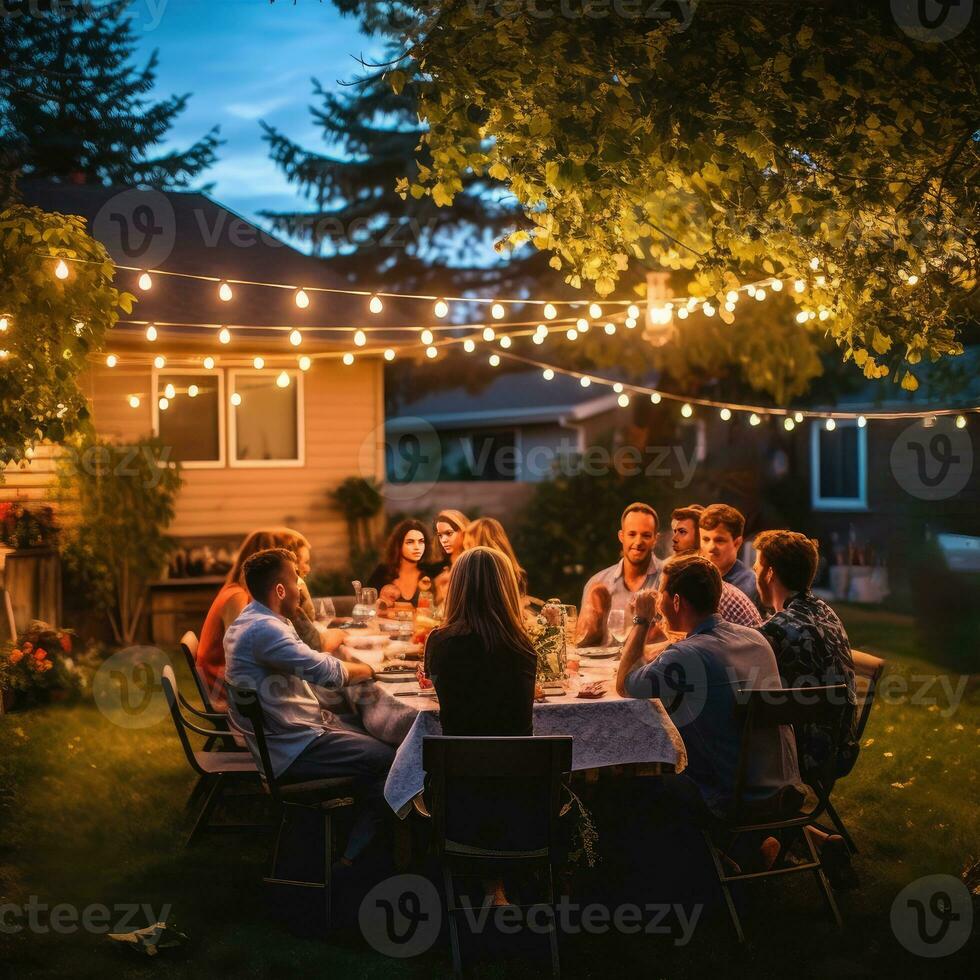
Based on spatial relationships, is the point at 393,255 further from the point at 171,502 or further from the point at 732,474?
the point at 171,502

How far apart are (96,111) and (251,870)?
67.9 feet

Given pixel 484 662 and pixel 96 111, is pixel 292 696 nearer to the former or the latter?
pixel 484 662

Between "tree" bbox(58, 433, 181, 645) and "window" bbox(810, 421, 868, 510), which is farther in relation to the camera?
"window" bbox(810, 421, 868, 510)

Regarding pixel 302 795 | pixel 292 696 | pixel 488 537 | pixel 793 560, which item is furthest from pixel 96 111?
pixel 793 560

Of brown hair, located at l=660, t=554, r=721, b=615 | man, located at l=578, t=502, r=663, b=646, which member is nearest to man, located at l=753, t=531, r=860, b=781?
brown hair, located at l=660, t=554, r=721, b=615

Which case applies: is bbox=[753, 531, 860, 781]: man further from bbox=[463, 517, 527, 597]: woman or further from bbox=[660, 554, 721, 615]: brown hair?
bbox=[463, 517, 527, 597]: woman

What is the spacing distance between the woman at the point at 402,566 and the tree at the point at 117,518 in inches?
166

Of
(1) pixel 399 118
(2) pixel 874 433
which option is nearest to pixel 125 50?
(1) pixel 399 118

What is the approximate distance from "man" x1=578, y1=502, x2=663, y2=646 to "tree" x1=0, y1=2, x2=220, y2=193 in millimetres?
17613

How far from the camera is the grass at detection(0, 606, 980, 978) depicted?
4.57 meters

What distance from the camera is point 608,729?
4910 mm

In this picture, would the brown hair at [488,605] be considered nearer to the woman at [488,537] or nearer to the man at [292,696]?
the man at [292,696]

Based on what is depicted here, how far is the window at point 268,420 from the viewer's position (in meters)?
13.9

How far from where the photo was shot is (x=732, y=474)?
18.0 m
